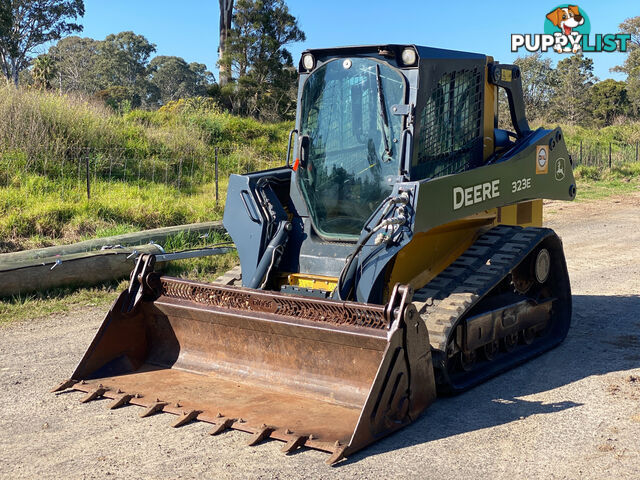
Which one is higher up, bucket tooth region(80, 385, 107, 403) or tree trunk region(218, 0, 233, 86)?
tree trunk region(218, 0, 233, 86)

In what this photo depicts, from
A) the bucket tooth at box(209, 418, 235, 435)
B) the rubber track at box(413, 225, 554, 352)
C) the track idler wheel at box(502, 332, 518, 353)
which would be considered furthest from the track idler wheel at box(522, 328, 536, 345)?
the bucket tooth at box(209, 418, 235, 435)

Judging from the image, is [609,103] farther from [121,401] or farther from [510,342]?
[121,401]

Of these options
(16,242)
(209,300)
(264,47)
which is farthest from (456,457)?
(264,47)

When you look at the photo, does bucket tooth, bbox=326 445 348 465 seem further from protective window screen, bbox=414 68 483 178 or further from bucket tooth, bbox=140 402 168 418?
protective window screen, bbox=414 68 483 178

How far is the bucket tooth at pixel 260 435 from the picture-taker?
4451mm

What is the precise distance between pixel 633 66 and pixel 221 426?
50898mm

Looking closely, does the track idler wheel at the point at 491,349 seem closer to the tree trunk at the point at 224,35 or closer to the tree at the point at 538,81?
the tree trunk at the point at 224,35

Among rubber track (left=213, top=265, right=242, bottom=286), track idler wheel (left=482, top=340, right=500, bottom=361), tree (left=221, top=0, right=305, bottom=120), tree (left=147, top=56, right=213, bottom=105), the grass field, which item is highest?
tree (left=147, top=56, right=213, bottom=105)

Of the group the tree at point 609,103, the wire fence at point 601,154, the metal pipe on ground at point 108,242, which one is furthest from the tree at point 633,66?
the metal pipe on ground at point 108,242

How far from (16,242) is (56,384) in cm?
551

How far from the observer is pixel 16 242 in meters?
10.6

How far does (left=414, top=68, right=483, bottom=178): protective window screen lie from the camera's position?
5.93 m

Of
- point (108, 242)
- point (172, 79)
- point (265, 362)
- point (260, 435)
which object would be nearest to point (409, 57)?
point (265, 362)

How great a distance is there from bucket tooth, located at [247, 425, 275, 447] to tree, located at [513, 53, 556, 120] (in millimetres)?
39496
